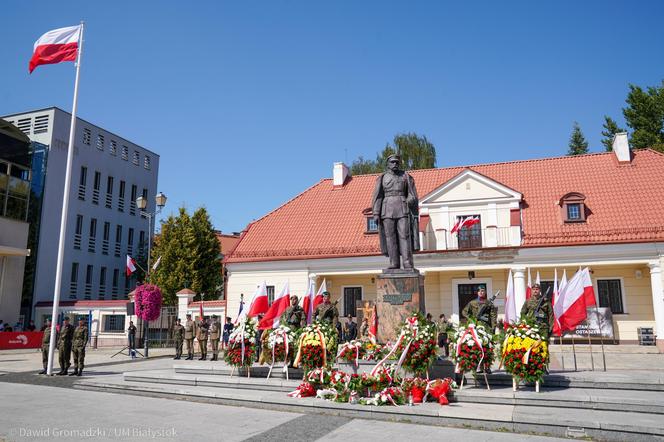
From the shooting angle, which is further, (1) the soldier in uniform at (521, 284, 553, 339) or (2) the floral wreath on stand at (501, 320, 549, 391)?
(1) the soldier in uniform at (521, 284, 553, 339)

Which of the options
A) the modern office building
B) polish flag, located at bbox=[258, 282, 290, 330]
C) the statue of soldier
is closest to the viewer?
the statue of soldier

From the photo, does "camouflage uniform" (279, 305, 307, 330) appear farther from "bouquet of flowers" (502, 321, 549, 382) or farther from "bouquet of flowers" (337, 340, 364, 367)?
"bouquet of flowers" (502, 321, 549, 382)

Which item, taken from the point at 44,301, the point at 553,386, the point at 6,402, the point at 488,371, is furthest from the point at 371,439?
the point at 44,301

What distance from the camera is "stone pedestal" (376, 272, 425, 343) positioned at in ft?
32.7

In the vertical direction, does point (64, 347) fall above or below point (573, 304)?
below

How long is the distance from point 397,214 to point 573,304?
4.77m

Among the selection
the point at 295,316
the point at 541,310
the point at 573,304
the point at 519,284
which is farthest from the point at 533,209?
the point at 295,316

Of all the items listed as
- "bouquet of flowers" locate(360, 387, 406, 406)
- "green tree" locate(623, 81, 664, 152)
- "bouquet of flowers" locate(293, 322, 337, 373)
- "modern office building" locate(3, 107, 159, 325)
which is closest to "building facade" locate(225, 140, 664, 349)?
"green tree" locate(623, 81, 664, 152)

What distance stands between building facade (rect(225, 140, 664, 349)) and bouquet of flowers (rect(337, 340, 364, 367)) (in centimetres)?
1405

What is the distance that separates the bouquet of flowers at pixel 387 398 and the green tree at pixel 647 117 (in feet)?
107

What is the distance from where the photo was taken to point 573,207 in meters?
23.0

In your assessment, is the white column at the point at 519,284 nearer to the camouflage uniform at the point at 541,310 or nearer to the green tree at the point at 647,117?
the camouflage uniform at the point at 541,310

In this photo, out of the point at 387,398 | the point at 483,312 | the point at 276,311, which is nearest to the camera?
the point at 387,398

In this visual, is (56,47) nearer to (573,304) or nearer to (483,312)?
(483,312)
